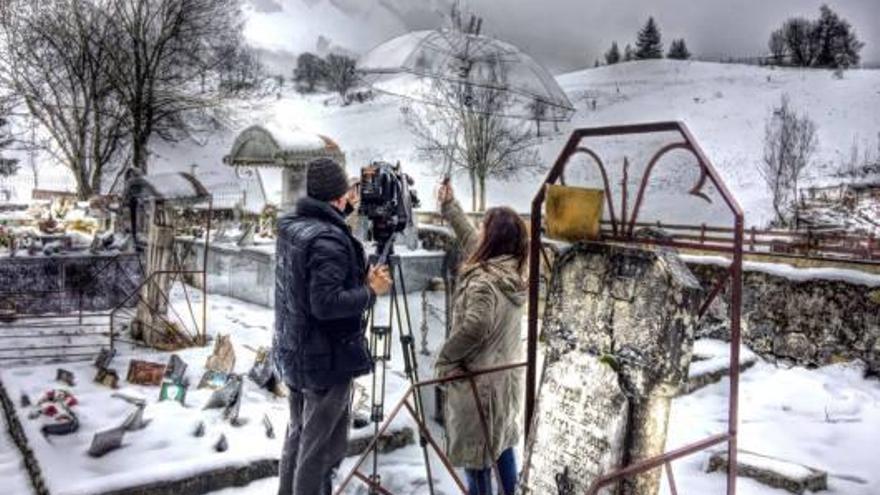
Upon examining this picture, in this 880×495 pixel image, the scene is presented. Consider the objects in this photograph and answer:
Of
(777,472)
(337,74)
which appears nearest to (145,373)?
(777,472)

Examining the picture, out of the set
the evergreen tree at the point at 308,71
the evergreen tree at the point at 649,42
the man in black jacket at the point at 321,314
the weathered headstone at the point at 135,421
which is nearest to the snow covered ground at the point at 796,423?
the man in black jacket at the point at 321,314

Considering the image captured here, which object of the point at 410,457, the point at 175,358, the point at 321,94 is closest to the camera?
the point at 410,457

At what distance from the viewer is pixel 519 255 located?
332cm

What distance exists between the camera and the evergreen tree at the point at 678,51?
6569 cm

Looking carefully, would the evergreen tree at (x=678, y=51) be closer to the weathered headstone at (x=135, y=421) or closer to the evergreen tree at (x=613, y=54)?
the evergreen tree at (x=613, y=54)

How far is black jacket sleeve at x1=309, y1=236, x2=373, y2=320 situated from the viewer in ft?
9.23

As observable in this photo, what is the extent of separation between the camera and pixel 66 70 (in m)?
19.2

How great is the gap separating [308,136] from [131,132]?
8.40 metres

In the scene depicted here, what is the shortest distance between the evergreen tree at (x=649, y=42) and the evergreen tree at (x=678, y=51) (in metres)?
2.05

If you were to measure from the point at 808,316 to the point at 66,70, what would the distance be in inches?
795

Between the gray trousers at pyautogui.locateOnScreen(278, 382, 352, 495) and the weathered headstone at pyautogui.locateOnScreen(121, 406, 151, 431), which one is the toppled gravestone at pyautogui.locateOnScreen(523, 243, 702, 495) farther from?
the weathered headstone at pyautogui.locateOnScreen(121, 406, 151, 431)

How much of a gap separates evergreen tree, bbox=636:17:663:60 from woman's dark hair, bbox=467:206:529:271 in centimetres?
6611

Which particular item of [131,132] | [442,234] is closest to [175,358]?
[442,234]

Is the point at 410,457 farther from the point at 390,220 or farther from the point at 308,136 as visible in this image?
the point at 308,136
